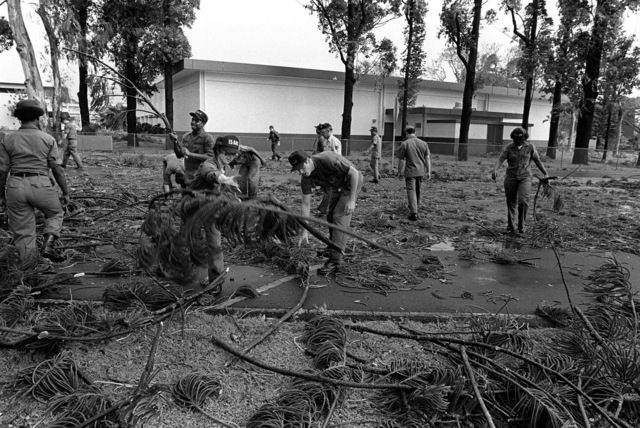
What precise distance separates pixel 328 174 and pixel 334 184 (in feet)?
0.52

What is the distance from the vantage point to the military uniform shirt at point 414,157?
9.10 metres

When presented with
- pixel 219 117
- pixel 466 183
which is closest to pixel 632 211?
pixel 466 183

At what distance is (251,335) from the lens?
406 centimetres

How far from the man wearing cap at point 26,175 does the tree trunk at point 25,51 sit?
7964 mm

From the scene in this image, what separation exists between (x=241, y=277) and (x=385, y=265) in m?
1.86

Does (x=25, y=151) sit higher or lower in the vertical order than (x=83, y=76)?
lower

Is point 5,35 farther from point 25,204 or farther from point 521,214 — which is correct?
point 521,214

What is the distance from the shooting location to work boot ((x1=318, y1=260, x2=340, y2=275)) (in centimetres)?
593

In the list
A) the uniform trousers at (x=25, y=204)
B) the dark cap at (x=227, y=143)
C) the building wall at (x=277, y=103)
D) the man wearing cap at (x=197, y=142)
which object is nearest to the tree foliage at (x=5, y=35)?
the building wall at (x=277, y=103)

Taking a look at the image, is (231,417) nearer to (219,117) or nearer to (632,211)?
(632,211)

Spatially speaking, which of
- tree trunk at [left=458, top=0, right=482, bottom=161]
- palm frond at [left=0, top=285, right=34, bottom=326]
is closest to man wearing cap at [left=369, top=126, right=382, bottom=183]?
palm frond at [left=0, top=285, right=34, bottom=326]

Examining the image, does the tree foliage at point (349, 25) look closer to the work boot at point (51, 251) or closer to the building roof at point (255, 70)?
the building roof at point (255, 70)

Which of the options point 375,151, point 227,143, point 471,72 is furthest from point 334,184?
point 471,72

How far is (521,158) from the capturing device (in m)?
7.90
